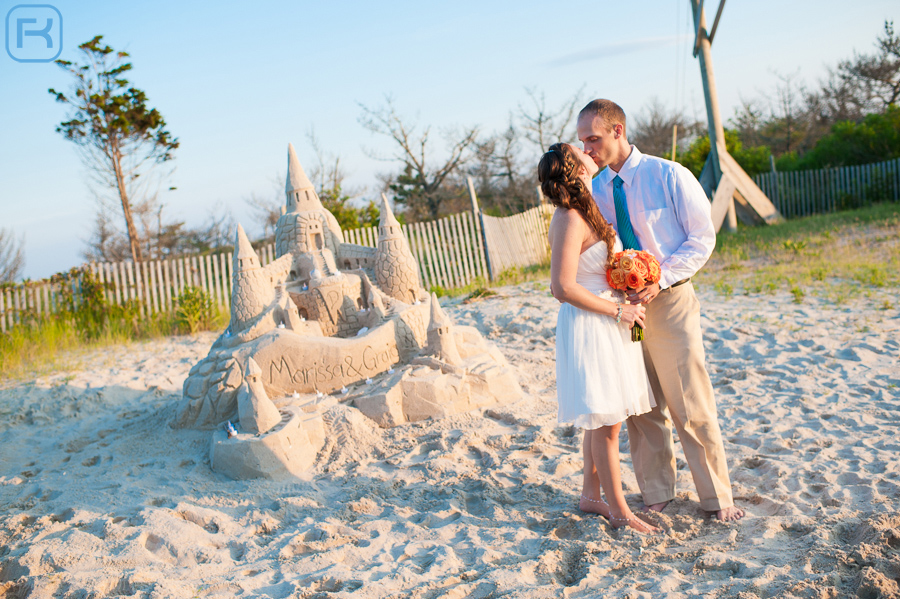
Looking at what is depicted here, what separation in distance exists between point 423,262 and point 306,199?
565cm

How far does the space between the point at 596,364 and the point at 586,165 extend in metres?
1.04

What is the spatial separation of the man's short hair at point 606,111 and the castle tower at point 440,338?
2.85m

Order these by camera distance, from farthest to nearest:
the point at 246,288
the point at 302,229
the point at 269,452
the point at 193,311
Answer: the point at 193,311 → the point at 302,229 → the point at 246,288 → the point at 269,452

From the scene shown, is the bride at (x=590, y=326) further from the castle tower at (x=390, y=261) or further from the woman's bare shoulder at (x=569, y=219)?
the castle tower at (x=390, y=261)

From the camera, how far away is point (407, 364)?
5.93m

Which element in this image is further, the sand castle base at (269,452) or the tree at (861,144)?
the tree at (861,144)

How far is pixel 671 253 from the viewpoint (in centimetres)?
327

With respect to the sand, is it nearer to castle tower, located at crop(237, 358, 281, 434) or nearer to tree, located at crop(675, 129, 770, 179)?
castle tower, located at crop(237, 358, 281, 434)

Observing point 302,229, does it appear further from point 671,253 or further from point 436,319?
point 671,253

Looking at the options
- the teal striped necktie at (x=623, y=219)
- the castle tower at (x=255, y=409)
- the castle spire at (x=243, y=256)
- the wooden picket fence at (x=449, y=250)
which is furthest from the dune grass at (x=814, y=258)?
the castle tower at (x=255, y=409)

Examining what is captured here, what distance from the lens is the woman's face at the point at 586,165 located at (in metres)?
3.05

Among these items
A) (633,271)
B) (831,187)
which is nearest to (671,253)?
(633,271)

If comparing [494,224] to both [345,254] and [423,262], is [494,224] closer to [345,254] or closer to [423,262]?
[423,262]

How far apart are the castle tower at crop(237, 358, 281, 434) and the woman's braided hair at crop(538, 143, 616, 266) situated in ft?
9.57
